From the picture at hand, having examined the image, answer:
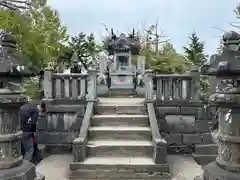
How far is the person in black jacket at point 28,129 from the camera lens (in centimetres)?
682

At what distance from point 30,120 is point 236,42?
5.37m

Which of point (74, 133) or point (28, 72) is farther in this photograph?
point (74, 133)

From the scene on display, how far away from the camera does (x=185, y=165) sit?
6625 millimetres

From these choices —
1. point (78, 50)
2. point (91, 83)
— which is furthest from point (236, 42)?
point (78, 50)

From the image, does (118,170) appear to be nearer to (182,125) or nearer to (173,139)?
(173,139)

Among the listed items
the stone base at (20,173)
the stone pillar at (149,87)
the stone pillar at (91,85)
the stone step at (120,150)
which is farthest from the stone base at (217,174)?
the stone pillar at (91,85)

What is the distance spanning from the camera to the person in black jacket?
269 inches

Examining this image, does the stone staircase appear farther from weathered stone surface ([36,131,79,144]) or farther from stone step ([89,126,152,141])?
weathered stone surface ([36,131,79,144])

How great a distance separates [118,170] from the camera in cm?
577

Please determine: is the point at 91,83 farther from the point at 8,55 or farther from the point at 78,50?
the point at 78,50

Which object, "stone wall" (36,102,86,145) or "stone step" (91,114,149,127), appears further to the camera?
"stone wall" (36,102,86,145)

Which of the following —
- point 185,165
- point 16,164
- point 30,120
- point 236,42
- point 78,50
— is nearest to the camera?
point 236,42

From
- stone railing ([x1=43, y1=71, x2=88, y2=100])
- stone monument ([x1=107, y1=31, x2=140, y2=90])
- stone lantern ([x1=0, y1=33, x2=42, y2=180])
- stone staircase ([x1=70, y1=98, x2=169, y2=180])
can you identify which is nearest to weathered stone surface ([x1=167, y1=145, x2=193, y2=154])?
stone staircase ([x1=70, y1=98, x2=169, y2=180])

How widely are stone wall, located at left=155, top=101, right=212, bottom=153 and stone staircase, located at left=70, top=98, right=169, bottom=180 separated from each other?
73cm
